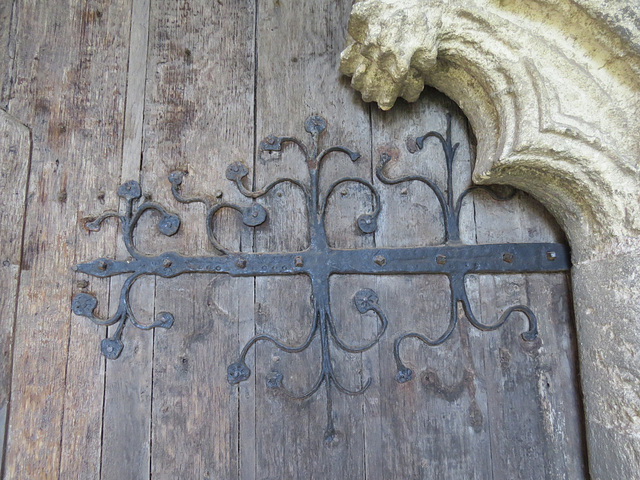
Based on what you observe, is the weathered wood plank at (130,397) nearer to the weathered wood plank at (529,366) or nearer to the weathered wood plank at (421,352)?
the weathered wood plank at (421,352)

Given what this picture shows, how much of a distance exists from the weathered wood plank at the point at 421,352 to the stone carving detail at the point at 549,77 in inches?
6.9

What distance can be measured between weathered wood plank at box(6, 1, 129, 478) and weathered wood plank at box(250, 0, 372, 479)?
32 centimetres

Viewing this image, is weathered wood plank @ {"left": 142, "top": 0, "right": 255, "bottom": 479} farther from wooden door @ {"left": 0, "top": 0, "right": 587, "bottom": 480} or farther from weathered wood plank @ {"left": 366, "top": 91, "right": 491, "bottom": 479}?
weathered wood plank @ {"left": 366, "top": 91, "right": 491, "bottom": 479}

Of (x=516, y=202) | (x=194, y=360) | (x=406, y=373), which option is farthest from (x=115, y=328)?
(x=516, y=202)

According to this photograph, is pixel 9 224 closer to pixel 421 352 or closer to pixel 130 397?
pixel 130 397

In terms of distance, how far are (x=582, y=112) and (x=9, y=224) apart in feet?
3.58

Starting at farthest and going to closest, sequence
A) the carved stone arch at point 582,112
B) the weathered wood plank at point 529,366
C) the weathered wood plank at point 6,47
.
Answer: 1. the weathered wood plank at point 6,47
2. the weathered wood plank at point 529,366
3. the carved stone arch at point 582,112

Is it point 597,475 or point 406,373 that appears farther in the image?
point 406,373

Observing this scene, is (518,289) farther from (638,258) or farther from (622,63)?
(622,63)

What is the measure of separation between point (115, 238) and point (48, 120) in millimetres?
307

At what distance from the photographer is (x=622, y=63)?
679mm

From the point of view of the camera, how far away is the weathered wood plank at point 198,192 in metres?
0.84

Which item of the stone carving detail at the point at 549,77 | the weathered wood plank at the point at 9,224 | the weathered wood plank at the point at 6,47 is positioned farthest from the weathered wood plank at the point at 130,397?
the stone carving detail at the point at 549,77

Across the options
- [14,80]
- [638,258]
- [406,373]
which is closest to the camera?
[638,258]
